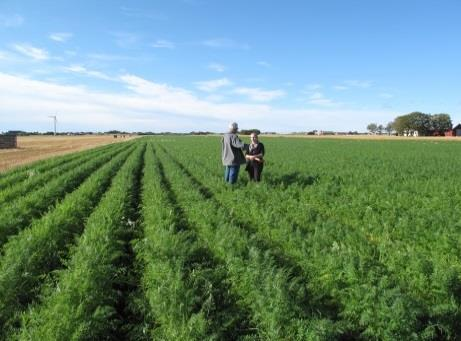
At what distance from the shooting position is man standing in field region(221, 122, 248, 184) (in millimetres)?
Answer: 12844

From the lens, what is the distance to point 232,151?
13.1 meters

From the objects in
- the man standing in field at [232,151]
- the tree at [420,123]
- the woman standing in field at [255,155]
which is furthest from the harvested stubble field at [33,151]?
the tree at [420,123]

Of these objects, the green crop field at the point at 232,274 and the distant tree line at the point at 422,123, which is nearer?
the green crop field at the point at 232,274

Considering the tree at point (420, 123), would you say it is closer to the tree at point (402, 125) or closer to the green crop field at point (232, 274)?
the tree at point (402, 125)

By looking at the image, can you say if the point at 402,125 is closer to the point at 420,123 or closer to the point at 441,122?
the point at 420,123

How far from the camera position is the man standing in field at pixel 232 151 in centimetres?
1284

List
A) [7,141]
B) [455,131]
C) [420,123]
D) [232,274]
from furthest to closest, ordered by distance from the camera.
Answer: [420,123], [455,131], [7,141], [232,274]

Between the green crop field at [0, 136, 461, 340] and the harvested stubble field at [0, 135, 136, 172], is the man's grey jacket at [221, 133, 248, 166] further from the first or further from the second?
the harvested stubble field at [0, 135, 136, 172]

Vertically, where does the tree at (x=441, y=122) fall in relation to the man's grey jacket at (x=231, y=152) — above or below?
above

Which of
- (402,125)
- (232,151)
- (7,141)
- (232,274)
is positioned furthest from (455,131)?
(232,274)

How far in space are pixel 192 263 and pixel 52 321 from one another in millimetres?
2226

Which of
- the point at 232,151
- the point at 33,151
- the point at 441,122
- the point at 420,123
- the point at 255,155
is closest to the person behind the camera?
the point at 232,151

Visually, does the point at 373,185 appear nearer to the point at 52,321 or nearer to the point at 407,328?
the point at 407,328

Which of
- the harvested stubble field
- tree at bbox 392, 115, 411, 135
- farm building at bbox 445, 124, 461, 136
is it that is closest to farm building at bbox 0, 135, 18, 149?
the harvested stubble field
